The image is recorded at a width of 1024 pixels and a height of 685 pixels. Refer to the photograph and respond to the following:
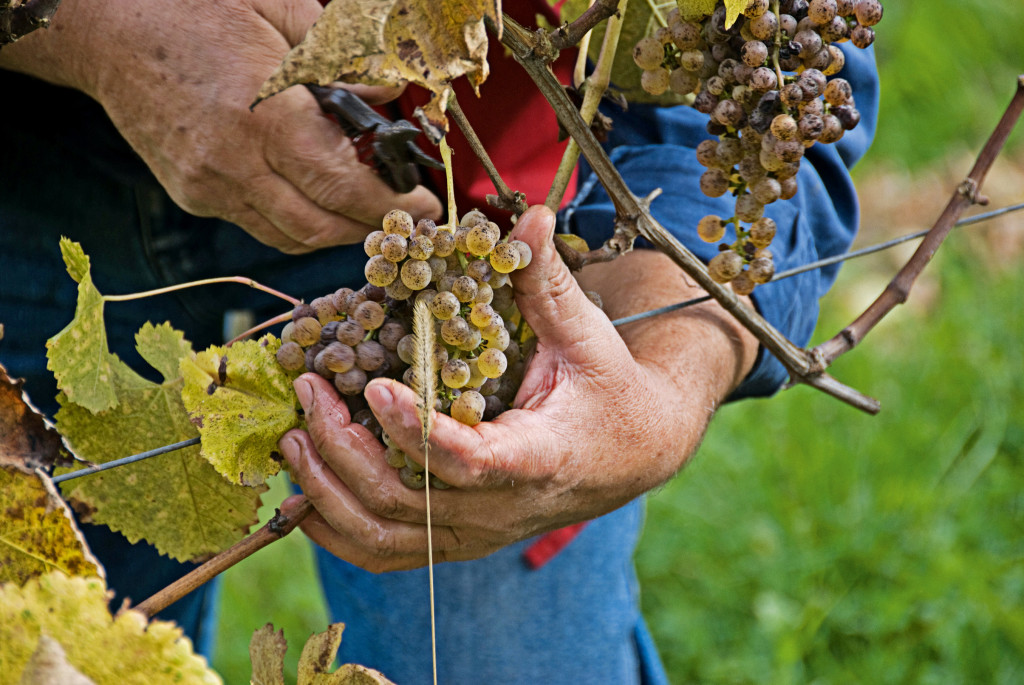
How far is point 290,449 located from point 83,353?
0.21 m

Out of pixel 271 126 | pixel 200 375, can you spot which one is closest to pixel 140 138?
pixel 271 126

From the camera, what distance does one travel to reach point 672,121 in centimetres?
121

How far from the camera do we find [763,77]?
0.70 m

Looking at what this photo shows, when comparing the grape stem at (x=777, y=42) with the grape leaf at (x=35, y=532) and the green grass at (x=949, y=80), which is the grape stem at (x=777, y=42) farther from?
the green grass at (x=949, y=80)

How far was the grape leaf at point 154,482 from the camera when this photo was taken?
2.76 feet

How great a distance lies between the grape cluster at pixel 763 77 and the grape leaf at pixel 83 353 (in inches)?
21.0

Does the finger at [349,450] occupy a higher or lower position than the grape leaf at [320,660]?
higher

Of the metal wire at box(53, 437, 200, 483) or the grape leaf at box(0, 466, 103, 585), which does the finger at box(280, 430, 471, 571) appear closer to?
the metal wire at box(53, 437, 200, 483)

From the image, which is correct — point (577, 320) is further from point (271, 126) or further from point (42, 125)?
point (42, 125)

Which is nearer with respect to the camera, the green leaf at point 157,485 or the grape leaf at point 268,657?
the grape leaf at point 268,657

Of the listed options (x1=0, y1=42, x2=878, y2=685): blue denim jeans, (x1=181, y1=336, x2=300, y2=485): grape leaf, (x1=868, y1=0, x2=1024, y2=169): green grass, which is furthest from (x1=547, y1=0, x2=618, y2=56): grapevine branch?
(x1=868, y1=0, x2=1024, y2=169): green grass

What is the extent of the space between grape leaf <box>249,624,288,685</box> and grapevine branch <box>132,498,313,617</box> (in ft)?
0.20

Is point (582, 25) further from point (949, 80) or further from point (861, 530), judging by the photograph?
point (949, 80)

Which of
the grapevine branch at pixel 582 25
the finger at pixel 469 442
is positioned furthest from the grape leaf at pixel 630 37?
the finger at pixel 469 442
